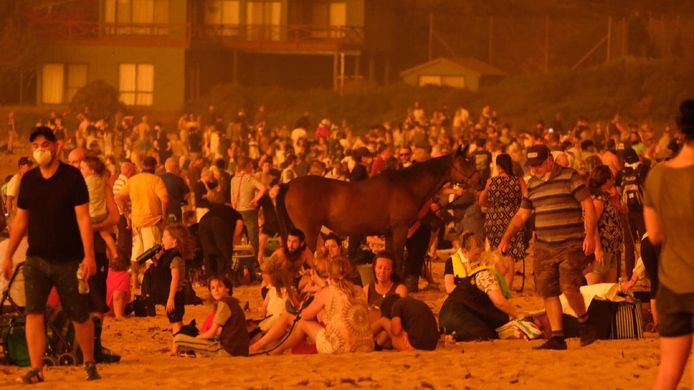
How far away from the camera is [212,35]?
70188 mm

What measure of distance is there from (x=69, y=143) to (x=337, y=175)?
64.9 ft

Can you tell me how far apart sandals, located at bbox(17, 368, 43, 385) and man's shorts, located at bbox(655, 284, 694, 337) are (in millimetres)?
4745

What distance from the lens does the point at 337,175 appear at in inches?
999

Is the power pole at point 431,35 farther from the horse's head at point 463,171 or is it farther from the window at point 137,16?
the horse's head at point 463,171

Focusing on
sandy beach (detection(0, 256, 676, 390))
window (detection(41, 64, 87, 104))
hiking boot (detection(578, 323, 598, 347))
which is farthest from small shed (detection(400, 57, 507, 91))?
sandy beach (detection(0, 256, 676, 390))

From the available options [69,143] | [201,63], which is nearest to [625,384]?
[69,143]

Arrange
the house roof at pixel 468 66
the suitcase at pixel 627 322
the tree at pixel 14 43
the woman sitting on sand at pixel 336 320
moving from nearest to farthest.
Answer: the woman sitting on sand at pixel 336 320
the suitcase at pixel 627 322
the tree at pixel 14 43
the house roof at pixel 468 66

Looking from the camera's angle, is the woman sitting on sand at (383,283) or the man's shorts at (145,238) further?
the man's shorts at (145,238)

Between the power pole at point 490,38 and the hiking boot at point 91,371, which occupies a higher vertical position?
the power pole at point 490,38

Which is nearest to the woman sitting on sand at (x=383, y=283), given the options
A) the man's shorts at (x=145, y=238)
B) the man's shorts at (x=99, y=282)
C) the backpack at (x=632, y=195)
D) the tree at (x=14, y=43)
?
the man's shorts at (x=99, y=282)

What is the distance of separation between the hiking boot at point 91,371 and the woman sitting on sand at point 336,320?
223 cm

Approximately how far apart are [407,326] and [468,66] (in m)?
57.0

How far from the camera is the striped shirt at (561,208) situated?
1355 centimetres

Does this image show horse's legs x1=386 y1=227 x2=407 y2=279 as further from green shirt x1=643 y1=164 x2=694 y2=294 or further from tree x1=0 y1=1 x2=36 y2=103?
tree x1=0 y1=1 x2=36 y2=103
